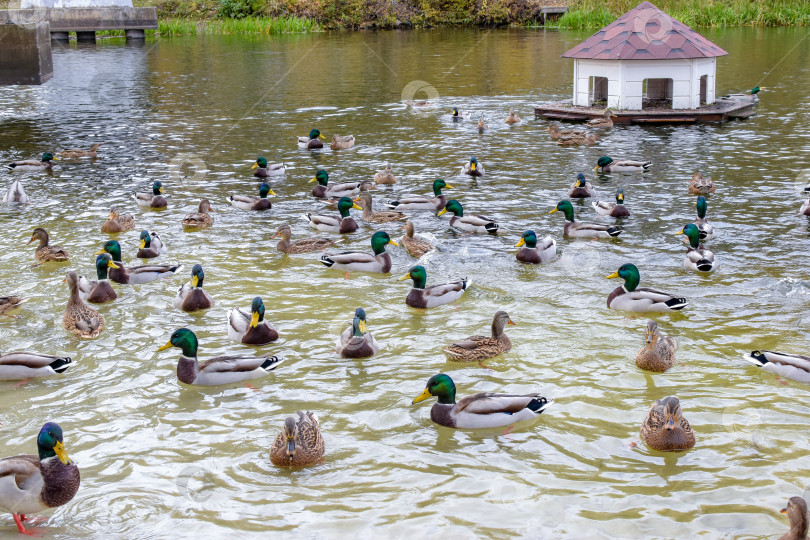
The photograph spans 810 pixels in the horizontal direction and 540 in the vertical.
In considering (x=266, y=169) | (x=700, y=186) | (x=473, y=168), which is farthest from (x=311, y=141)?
(x=700, y=186)

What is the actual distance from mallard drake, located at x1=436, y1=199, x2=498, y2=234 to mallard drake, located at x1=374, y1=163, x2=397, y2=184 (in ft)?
10.2

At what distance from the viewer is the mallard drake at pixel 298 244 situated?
43.4 feet

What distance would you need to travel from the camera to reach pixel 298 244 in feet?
43.8

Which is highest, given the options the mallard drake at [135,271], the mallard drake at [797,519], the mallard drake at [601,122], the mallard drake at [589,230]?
the mallard drake at [601,122]

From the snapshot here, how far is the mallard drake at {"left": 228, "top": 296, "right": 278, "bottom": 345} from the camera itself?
9.67m

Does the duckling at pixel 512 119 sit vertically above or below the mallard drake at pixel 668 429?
above

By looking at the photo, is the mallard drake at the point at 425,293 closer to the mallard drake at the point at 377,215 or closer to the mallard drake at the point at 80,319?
the mallard drake at the point at 80,319

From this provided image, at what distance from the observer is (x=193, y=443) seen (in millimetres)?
7742

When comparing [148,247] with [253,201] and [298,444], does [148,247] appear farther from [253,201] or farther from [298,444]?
[298,444]

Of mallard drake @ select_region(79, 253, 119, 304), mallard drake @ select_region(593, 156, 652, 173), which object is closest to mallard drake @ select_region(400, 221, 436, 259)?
mallard drake @ select_region(79, 253, 119, 304)

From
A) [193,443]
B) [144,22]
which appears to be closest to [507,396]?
[193,443]

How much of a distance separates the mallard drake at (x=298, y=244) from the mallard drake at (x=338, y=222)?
0.73 m

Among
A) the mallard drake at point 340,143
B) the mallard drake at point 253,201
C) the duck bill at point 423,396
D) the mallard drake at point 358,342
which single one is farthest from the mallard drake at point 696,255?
the mallard drake at point 340,143

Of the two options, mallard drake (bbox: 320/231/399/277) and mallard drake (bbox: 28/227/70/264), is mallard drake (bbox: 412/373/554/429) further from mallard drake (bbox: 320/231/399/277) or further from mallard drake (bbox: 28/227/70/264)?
mallard drake (bbox: 28/227/70/264)
